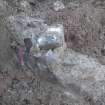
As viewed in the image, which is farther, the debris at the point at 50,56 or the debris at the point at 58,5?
the debris at the point at 58,5

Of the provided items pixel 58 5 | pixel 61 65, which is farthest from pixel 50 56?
pixel 58 5

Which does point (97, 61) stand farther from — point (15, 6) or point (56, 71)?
point (15, 6)

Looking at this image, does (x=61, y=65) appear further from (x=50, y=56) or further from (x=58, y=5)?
(x=58, y=5)

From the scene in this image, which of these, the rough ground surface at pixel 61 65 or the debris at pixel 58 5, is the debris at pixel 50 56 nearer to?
the rough ground surface at pixel 61 65

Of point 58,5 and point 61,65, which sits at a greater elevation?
point 58,5

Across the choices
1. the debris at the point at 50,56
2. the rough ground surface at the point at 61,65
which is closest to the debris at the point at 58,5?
the rough ground surface at the point at 61,65

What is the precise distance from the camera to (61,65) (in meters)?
5.20

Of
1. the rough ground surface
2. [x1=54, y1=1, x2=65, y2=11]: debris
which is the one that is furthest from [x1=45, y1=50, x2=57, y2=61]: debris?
[x1=54, y1=1, x2=65, y2=11]: debris

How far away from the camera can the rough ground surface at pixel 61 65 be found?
4758 millimetres

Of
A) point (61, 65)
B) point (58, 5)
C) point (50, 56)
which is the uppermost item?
point (58, 5)

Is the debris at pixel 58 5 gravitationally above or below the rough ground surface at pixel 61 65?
above

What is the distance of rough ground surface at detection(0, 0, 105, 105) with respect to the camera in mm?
4758

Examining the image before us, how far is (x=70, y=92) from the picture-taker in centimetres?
483

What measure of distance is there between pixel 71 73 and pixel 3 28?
48.2 inches
